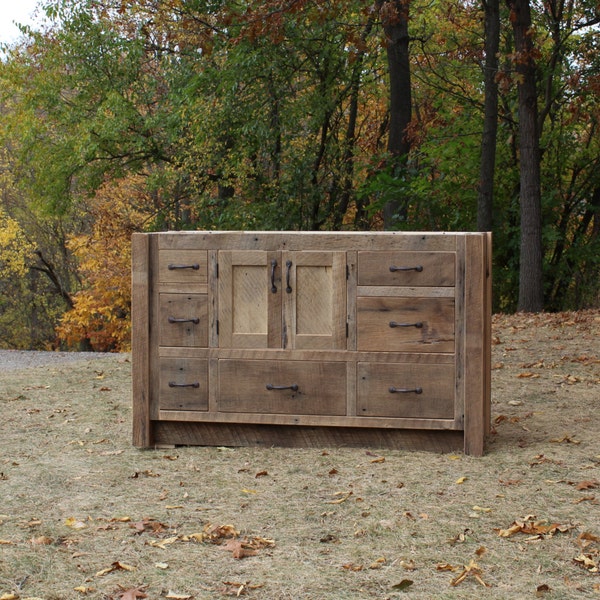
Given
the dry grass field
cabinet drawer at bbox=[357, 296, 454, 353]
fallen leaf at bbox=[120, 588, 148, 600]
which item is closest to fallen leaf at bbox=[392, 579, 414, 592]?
the dry grass field

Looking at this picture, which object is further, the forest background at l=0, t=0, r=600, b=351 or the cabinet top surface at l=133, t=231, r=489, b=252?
the forest background at l=0, t=0, r=600, b=351

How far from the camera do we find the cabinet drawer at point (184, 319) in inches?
239

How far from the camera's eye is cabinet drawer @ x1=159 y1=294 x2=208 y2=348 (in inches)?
239

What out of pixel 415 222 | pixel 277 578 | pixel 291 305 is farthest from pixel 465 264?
pixel 415 222

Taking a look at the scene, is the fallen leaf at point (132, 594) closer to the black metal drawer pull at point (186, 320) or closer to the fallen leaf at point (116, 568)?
the fallen leaf at point (116, 568)

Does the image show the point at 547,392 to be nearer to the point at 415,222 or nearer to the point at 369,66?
the point at 415,222

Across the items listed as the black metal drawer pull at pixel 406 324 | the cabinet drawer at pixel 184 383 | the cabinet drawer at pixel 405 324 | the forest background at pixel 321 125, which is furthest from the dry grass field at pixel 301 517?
the forest background at pixel 321 125

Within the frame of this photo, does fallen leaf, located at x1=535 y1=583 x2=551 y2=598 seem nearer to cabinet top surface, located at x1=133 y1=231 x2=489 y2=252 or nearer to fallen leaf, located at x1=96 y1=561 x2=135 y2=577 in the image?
fallen leaf, located at x1=96 y1=561 x2=135 y2=577

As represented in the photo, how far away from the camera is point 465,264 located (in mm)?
5758

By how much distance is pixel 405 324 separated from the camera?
5848 millimetres

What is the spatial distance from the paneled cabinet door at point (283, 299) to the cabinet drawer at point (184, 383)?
1.00ft

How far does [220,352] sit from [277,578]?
2358 mm

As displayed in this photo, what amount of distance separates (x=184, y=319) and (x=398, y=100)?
11026 millimetres

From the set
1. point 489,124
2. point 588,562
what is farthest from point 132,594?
point 489,124
